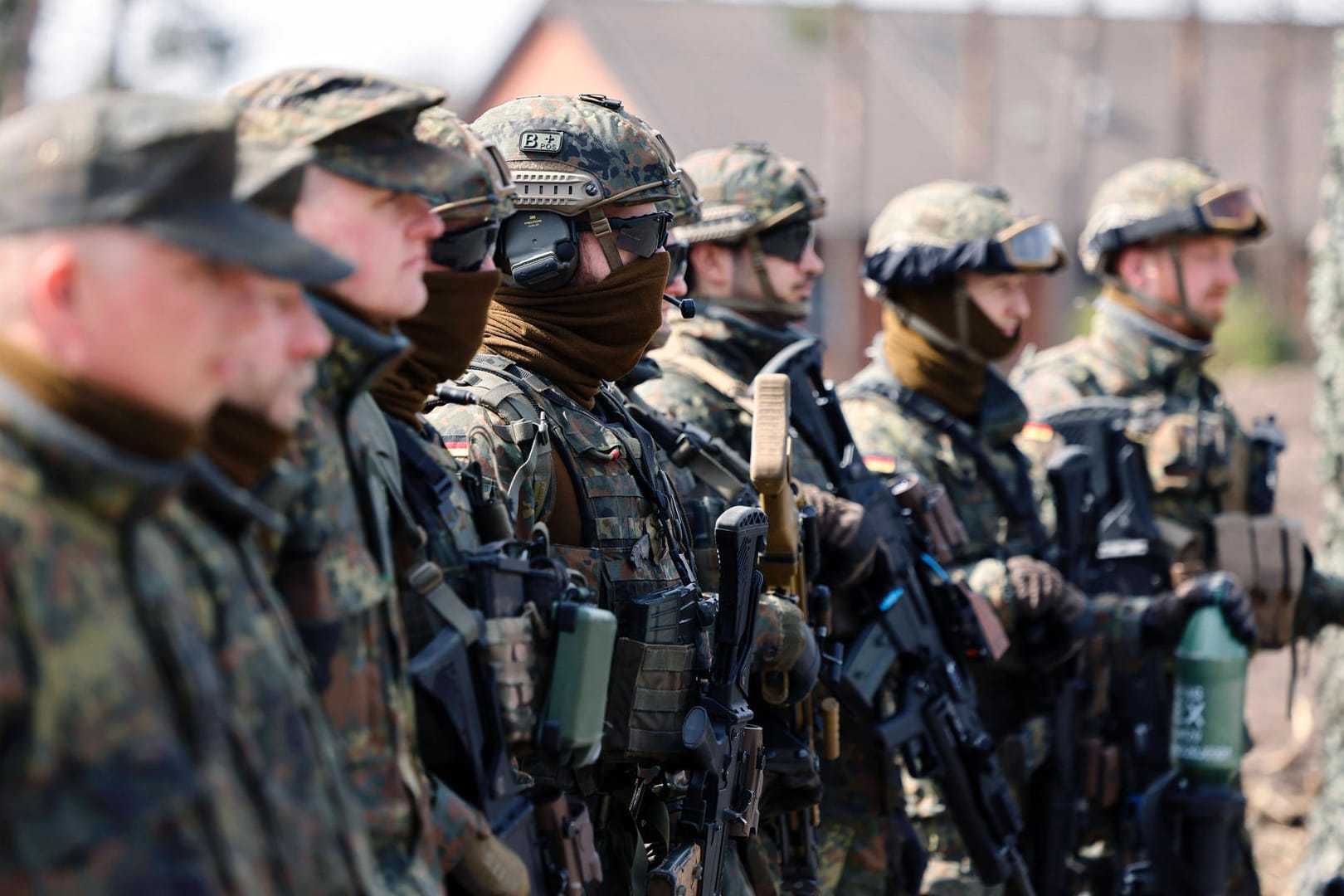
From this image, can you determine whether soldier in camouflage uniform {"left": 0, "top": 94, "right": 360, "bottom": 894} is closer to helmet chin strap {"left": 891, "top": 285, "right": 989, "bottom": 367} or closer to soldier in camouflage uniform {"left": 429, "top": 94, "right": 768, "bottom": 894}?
soldier in camouflage uniform {"left": 429, "top": 94, "right": 768, "bottom": 894}

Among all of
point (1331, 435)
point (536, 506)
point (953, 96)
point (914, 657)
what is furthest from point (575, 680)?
point (953, 96)

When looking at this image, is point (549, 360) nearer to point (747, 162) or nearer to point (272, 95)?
point (272, 95)

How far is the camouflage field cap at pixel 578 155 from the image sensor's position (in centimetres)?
409

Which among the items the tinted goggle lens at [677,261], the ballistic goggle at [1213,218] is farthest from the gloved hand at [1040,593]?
the ballistic goggle at [1213,218]

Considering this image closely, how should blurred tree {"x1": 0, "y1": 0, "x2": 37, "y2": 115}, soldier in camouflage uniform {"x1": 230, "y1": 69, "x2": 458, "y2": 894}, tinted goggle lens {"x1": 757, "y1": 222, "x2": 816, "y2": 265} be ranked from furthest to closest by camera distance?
blurred tree {"x1": 0, "y1": 0, "x2": 37, "y2": 115} < tinted goggle lens {"x1": 757, "y1": 222, "x2": 816, "y2": 265} < soldier in camouflage uniform {"x1": 230, "y1": 69, "x2": 458, "y2": 894}

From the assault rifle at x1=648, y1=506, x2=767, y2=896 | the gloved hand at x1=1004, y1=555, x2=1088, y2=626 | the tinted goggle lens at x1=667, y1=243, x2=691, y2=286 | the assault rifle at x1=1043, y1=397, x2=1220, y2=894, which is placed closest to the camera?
the assault rifle at x1=648, y1=506, x2=767, y2=896

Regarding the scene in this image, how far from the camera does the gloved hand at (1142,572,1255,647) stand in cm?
662

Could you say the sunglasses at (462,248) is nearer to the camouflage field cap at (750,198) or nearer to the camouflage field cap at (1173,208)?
the camouflage field cap at (750,198)

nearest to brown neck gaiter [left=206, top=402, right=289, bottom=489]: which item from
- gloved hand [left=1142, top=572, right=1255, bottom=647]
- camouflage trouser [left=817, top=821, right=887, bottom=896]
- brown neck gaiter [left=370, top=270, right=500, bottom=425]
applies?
brown neck gaiter [left=370, top=270, right=500, bottom=425]

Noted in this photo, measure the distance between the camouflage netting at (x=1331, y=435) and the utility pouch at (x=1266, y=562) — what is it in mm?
1341

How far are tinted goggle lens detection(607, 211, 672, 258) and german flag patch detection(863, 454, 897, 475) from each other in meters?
2.05

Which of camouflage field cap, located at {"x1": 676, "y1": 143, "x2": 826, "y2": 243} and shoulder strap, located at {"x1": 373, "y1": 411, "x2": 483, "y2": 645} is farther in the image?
camouflage field cap, located at {"x1": 676, "y1": 143, "x2": 826, "y2": 243}

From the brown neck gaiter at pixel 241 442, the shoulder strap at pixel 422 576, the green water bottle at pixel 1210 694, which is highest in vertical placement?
the brown neck gaiter at pixel 241 442

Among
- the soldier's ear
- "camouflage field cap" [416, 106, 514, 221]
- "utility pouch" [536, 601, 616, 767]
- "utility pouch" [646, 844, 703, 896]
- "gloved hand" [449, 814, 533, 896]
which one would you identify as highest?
"camouflage field cap" [416, 106, 514, 221]
